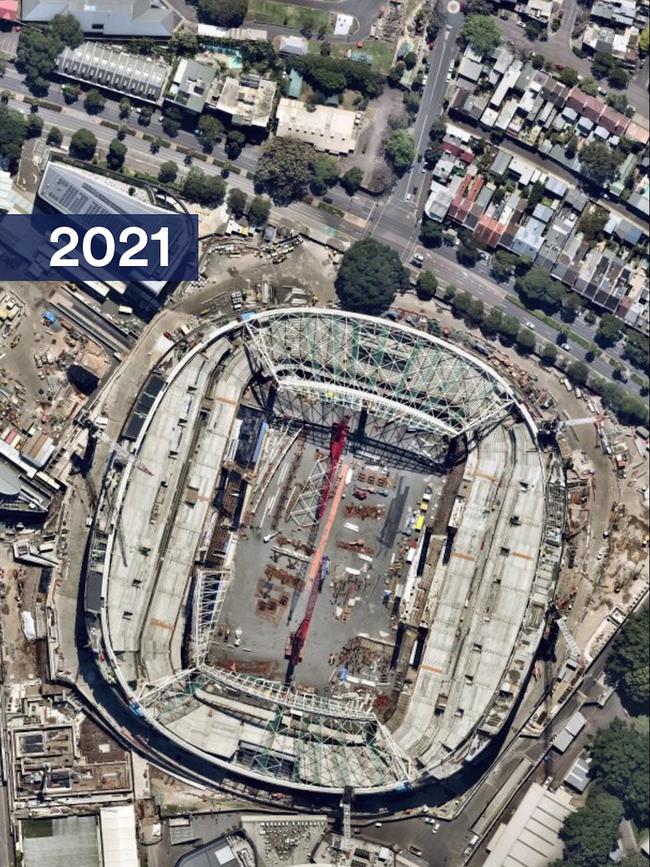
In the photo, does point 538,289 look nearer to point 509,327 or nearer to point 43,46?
point 509,327

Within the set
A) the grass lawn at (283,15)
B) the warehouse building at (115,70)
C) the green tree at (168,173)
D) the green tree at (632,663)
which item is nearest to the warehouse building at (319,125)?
the grass lawn at (283,15)

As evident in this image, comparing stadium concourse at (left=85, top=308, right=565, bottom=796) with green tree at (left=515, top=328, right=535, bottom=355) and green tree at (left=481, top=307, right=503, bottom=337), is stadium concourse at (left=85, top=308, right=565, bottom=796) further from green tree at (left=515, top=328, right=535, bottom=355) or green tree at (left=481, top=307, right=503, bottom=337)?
green tree at (left=515, top=328, right=535, bottom=355)

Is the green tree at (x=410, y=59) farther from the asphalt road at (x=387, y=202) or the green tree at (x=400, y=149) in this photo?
the green tree at (x=400, y=149)

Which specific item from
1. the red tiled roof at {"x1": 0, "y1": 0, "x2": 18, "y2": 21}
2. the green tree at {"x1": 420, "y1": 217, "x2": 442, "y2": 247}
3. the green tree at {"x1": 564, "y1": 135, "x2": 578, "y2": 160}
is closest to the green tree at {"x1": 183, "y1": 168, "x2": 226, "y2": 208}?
the green tree at {"x1": 420, "y1": 217, "x2": 442, "y2": 247}

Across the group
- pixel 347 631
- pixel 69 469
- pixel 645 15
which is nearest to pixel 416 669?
pixel 347 631

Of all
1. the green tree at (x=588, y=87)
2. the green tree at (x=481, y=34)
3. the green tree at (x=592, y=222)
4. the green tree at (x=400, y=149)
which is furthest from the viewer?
the green tree at (x=588, y=87)

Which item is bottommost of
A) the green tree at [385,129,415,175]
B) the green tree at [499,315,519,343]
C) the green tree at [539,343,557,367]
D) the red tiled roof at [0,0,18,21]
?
the green tree at [539,343,557,367]

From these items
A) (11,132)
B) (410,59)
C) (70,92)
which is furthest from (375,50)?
(11,132)
